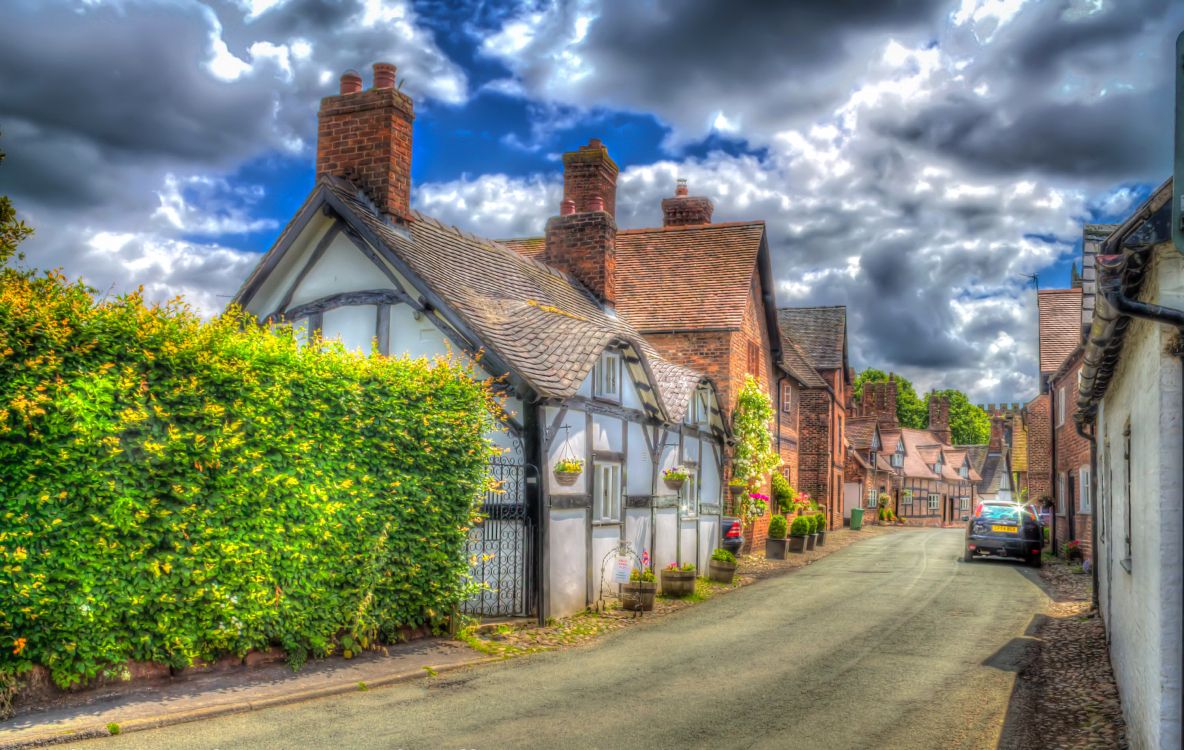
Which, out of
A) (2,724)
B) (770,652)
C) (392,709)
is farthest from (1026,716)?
(2,724)

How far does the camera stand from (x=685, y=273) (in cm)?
2814

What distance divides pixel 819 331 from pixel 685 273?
1807cm

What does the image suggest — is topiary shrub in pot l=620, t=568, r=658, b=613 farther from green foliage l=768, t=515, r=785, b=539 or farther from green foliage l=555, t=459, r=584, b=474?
green foliage l=768, t=515, r=785, b=539

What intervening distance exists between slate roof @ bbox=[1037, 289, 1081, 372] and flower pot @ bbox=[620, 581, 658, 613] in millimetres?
18668

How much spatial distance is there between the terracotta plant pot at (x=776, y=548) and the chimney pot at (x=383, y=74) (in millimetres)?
16377

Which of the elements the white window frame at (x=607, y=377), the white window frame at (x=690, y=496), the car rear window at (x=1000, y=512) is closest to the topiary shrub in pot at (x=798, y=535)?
the car rear window at (x=1000, y=512)

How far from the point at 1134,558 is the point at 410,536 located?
7.47 m

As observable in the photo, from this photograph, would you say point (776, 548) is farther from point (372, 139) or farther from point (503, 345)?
point (372, 139)

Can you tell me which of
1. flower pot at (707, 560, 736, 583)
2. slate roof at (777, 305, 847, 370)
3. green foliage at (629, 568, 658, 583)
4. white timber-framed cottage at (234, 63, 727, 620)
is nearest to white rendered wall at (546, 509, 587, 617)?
white timber-framed cottage at (234, 63, 727, 620)

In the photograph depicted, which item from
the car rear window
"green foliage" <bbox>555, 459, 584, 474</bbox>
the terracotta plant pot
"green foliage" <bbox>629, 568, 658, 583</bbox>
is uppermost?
"green foliage" <bbox>555, 459, 584, 474</bbox>

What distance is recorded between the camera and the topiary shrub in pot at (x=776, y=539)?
1062 inches

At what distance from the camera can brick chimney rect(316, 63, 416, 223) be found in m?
16.9

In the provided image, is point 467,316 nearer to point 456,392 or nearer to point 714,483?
point 456,392

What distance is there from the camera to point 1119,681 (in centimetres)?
980
